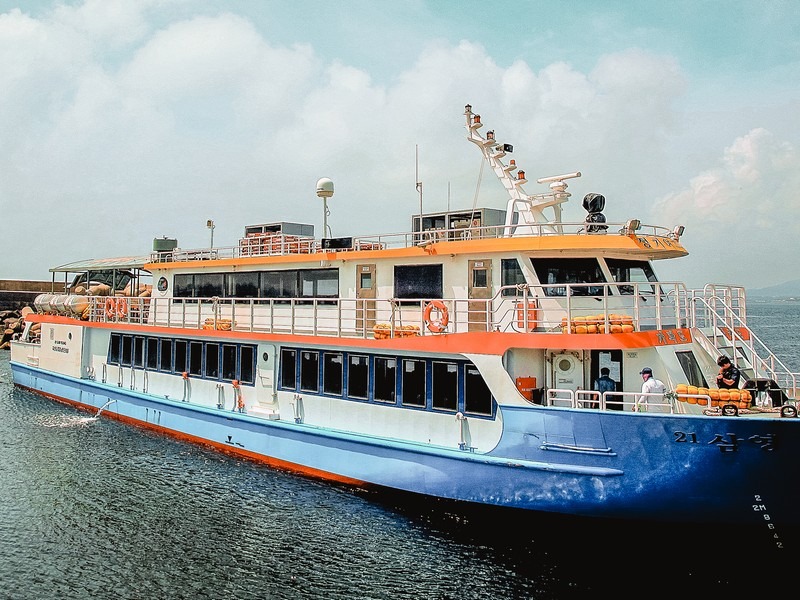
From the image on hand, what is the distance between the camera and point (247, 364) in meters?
17.5

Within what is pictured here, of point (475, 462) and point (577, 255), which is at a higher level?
point (577, 255)

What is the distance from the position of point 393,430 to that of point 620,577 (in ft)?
17.8

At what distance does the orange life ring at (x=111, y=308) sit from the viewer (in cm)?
2266

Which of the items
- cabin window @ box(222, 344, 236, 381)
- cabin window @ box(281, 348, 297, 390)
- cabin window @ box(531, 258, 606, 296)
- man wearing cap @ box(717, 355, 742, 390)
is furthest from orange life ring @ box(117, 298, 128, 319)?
man wearing cap @ box(717, 355, 742, 390)

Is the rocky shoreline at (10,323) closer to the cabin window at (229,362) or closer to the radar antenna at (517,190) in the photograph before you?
the cabin window at (229,362)

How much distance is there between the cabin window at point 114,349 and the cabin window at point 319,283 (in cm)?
850

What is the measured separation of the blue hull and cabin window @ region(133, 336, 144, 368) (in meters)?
10.1

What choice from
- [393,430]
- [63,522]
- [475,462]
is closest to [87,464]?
[63,522]

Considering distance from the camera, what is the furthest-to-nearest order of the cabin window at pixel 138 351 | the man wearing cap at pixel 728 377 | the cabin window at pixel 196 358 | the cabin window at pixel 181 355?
the cabin window at pixel 138 351, the cabin window at pixel 181 355, the cabin window at pixel 196 358, the man wearing cap at pixel 728 377

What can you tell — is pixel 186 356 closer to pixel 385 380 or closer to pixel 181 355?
pixel 181 355

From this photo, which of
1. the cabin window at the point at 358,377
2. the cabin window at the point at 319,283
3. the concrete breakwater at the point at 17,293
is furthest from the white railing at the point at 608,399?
the concrete breakwater at the point at 17,293

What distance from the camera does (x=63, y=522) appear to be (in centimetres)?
1330

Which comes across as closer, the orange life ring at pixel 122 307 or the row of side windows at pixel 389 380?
the row of side windows at pixel 389 380

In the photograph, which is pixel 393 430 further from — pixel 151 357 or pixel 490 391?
pixel 151 357
